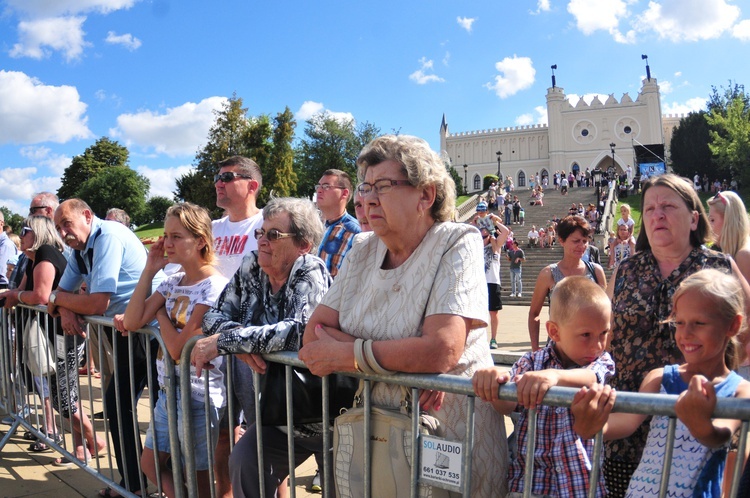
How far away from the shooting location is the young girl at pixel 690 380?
1.90 m

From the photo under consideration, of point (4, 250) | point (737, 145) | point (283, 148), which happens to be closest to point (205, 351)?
point (4, 250)

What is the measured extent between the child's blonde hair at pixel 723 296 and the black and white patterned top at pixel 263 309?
1566 mm

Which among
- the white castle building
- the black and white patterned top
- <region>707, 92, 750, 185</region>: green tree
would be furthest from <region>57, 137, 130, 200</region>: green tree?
the black and white patterned top

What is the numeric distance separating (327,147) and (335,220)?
60.7m

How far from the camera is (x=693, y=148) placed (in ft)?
216

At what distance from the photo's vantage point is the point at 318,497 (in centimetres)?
388

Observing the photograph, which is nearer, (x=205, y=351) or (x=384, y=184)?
(x=384, y=184)

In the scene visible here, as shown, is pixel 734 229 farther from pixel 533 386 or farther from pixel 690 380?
pixel 533 386

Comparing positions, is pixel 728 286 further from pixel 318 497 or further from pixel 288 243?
pixel 318 497

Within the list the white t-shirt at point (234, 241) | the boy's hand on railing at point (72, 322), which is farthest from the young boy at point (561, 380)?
the boy's hand on railing at point (72, 322)

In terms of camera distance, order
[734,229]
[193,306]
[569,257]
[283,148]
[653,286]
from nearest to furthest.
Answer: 1. [653,286]
2. [193,306]
3. [734,229]
4. [569,257]
5. [283,148]

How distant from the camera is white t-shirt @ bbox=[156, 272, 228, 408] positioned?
3248 mm

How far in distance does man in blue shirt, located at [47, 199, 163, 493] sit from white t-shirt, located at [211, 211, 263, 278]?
48cm

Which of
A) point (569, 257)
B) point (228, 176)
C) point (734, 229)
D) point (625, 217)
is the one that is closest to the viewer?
point (734, 229)
